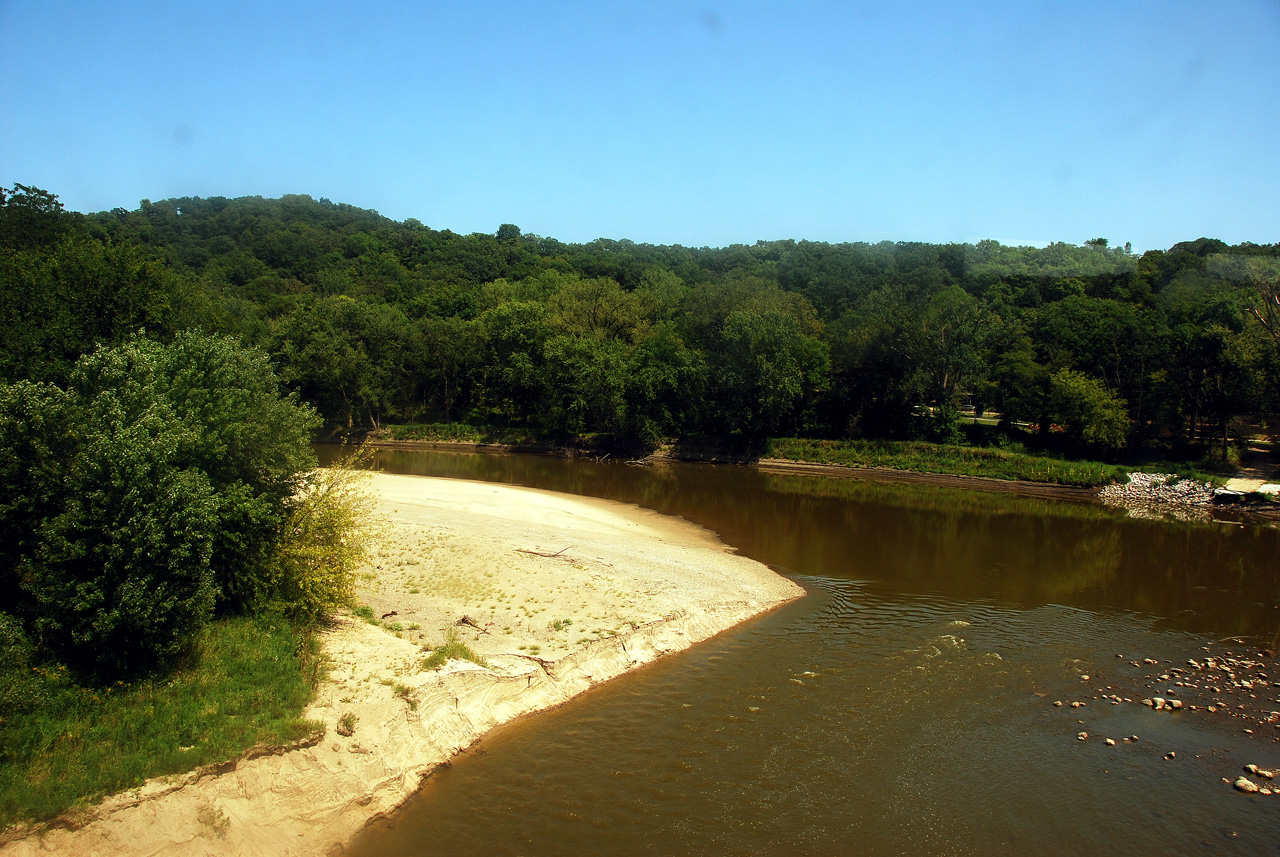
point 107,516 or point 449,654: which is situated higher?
point 107,516

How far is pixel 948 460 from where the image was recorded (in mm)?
49062

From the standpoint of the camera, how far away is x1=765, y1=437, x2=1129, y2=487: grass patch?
4428 centimetres

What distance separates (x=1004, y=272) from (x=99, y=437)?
80420 mm

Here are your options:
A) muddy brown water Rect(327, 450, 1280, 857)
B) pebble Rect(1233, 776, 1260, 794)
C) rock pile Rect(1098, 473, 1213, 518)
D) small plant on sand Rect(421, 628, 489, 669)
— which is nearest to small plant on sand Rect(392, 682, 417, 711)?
small plant on sand Rect(421, 628, 489, 669)

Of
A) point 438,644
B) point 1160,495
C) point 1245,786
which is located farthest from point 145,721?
point 1160,495

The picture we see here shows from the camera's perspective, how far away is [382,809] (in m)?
11.2

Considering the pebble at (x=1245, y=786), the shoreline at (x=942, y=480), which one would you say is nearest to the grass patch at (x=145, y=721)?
the pebble at (x=1245, y=786)

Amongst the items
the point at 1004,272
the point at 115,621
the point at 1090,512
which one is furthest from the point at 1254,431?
the point at 115,621

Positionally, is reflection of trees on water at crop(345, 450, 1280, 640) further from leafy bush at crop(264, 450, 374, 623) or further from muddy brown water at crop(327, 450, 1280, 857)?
leafy bush at crop(264, 450, 374, 623)

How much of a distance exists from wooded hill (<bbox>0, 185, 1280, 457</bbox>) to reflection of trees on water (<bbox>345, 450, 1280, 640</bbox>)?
366 inches

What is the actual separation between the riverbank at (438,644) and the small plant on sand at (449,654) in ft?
0.62

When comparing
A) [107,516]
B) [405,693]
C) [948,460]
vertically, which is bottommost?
[405,693]

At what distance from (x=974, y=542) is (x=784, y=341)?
25444 millimetres

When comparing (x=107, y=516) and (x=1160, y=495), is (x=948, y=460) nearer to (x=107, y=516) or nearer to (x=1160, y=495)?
(x=1160, y=495)
